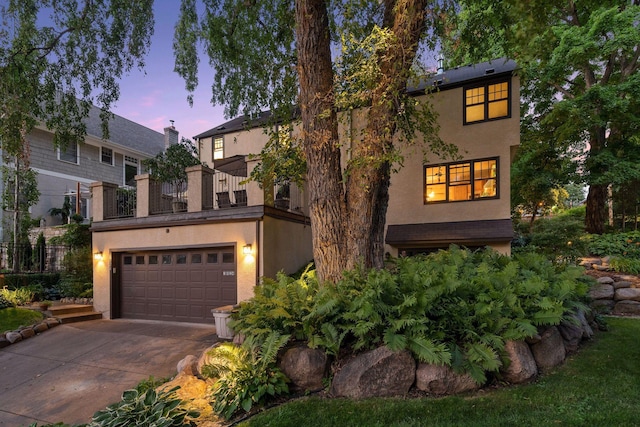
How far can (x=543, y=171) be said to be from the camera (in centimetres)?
1449

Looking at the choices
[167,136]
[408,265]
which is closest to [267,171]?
[408,265]

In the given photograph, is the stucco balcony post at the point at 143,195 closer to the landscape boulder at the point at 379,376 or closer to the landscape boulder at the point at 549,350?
the landscape boulder at the point at 379,376

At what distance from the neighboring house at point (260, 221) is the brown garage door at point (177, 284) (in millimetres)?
29

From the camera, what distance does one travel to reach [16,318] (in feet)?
30.9

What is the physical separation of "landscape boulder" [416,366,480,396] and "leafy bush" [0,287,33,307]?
1206 centimetres

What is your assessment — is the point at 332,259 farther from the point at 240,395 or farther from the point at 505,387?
the point at 505,387

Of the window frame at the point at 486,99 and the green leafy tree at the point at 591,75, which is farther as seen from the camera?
the window frame at the point at 486,99

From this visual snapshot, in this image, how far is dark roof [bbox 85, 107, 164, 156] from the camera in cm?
1845

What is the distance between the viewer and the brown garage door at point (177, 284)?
9531 millimetres

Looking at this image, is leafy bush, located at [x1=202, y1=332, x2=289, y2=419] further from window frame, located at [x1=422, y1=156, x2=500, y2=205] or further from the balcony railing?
window frame, located at [x1=422, y1=156, x2=500, y2=205]

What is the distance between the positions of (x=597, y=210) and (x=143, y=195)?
16621 millimetres

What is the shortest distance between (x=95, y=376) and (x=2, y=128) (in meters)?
5.90

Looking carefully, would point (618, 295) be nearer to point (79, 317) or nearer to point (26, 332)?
point (79, 317)

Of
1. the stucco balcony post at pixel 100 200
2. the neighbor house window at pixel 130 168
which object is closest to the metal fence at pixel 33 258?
the stucco balcony post at pixel 100 200
